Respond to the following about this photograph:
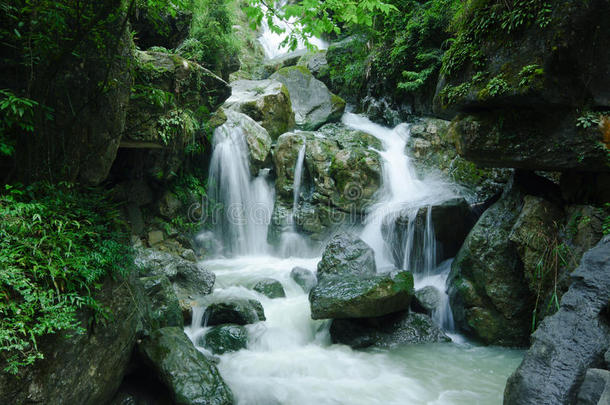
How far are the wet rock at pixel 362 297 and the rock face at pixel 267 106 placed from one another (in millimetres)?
8550

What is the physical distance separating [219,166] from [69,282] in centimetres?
833

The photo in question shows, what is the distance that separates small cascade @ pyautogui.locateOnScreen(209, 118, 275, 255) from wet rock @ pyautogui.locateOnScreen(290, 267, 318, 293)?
10.3ft

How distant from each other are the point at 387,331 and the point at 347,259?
192 cm

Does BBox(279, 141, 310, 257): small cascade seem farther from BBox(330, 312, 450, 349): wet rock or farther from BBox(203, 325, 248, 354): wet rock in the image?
BBox(203, 325, 248, 354): wet rock

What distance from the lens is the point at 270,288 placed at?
733 cm

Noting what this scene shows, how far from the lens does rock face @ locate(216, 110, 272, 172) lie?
1130 cm

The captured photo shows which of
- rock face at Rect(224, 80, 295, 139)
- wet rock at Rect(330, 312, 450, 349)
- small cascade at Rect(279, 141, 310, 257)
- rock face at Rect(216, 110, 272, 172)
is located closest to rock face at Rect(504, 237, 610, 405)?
wet rock at Rect(330, 312, 450, 349)

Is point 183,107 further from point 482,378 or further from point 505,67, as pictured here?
point 482,378

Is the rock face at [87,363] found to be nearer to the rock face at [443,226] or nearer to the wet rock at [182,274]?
the wet rock at [182,274]

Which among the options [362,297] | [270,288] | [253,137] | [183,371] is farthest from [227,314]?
[253,137]

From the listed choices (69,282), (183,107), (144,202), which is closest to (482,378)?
(69,282)

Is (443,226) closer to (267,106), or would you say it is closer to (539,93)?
(539,93)

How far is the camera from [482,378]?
4.70 metres

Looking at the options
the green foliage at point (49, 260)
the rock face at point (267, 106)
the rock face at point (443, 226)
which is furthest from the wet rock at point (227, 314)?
the rock face at point (267, 106)
